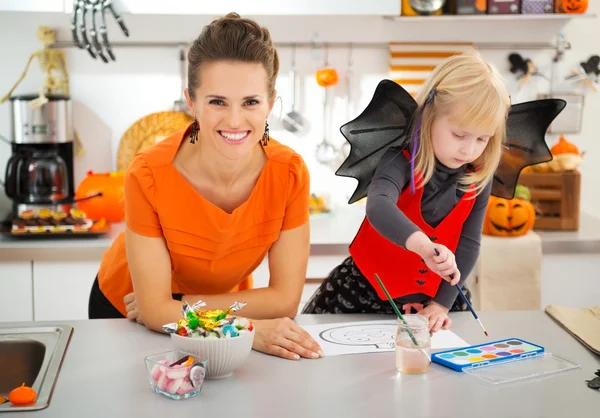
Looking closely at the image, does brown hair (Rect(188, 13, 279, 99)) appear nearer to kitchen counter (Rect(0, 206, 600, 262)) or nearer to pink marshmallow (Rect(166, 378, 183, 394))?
pink marshmallow (Rect(166, 378, 183, 394))

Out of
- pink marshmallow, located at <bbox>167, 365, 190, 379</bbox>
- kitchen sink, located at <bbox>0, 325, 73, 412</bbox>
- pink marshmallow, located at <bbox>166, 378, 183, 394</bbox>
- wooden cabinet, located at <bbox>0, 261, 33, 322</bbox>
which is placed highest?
pink marshmallow, located at <bbox>167, 365, 190, 379</bbox>

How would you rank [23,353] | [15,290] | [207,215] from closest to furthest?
1. [23,353]
2. [207,215]
3. [15,290]

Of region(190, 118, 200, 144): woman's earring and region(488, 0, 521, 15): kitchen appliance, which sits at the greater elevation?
region(488, 0, 521, 15): kitchen appliance

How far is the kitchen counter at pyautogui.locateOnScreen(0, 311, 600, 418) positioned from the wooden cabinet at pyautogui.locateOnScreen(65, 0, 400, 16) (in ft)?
5.02

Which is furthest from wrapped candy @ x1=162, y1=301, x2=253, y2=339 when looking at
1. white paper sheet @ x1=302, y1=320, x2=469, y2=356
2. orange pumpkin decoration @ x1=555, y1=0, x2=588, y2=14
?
orange pumpkin decoration @ x1=555, y1=0, x2=588, y2=14

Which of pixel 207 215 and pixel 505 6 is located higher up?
pixel 505 6

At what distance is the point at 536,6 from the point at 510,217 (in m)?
0.81

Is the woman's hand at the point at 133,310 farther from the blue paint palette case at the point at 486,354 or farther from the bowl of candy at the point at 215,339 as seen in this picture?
the blue paint palette case at the point at 486,354

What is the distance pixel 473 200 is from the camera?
1.90m

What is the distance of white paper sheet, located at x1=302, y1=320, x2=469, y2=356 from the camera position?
1584mm

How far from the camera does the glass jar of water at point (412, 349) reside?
145cm

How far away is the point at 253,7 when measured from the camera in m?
2.86

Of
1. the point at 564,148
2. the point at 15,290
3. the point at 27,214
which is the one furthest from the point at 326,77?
the point at 15,290

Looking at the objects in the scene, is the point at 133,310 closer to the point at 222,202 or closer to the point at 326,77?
the point at 222,202
